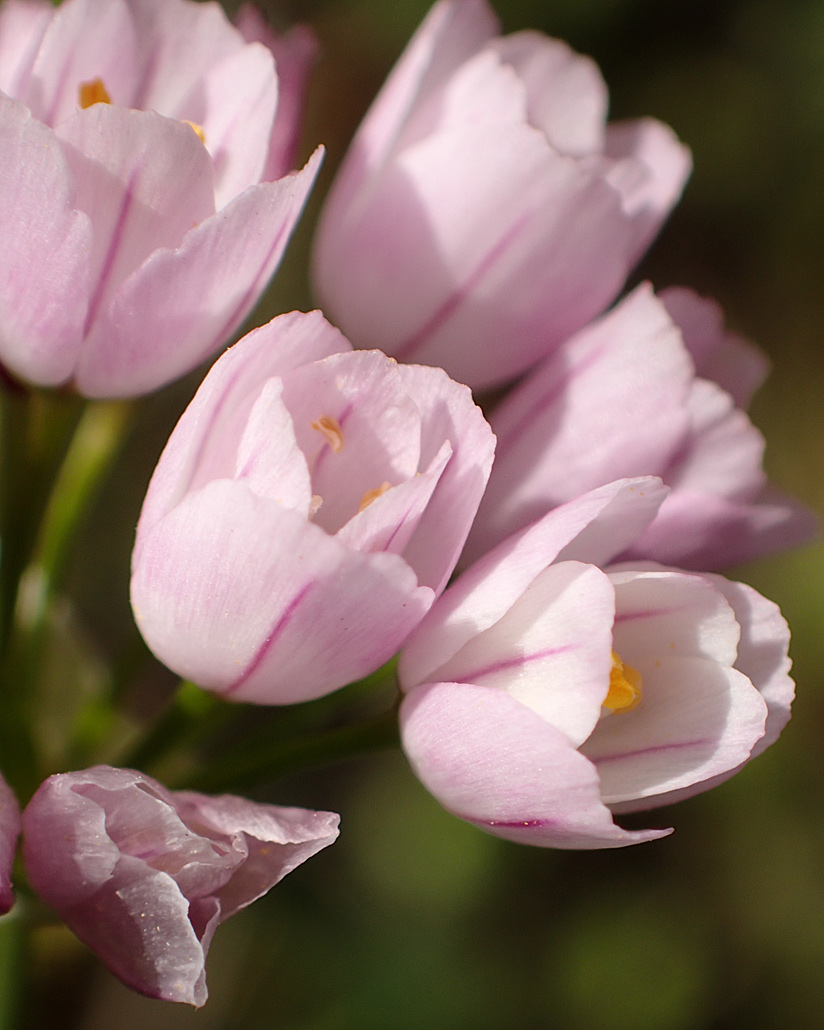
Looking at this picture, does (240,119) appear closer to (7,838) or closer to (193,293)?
(193,293)

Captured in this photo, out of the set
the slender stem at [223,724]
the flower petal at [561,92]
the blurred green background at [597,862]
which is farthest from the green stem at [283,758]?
the blurred green background at [597,862]

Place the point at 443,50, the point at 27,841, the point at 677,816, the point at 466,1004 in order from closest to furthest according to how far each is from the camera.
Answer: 1. the point at 27,841
2. the point at 443,50
3. the point at 466,1004
4. the point at 677,816

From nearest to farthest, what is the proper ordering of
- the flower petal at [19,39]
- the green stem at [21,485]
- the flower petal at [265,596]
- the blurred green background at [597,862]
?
the flower petal at [265,596]
the flower petal at [19,39]
the green stem at [21,485]
the blurred green background at [597,862]

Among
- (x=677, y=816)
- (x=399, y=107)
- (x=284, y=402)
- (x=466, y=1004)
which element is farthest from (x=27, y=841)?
(x=677, y=816)

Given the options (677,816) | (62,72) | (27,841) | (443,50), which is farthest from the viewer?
(677,816)

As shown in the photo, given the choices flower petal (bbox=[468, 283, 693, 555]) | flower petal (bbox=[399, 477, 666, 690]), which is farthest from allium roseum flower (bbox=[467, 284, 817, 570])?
flower petal (bbox=[399, 477, 666, 690])

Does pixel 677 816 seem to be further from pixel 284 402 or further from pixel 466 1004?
pixel 284 402

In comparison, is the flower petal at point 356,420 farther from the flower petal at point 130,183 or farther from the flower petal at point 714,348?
the flower petal at point 714,348
